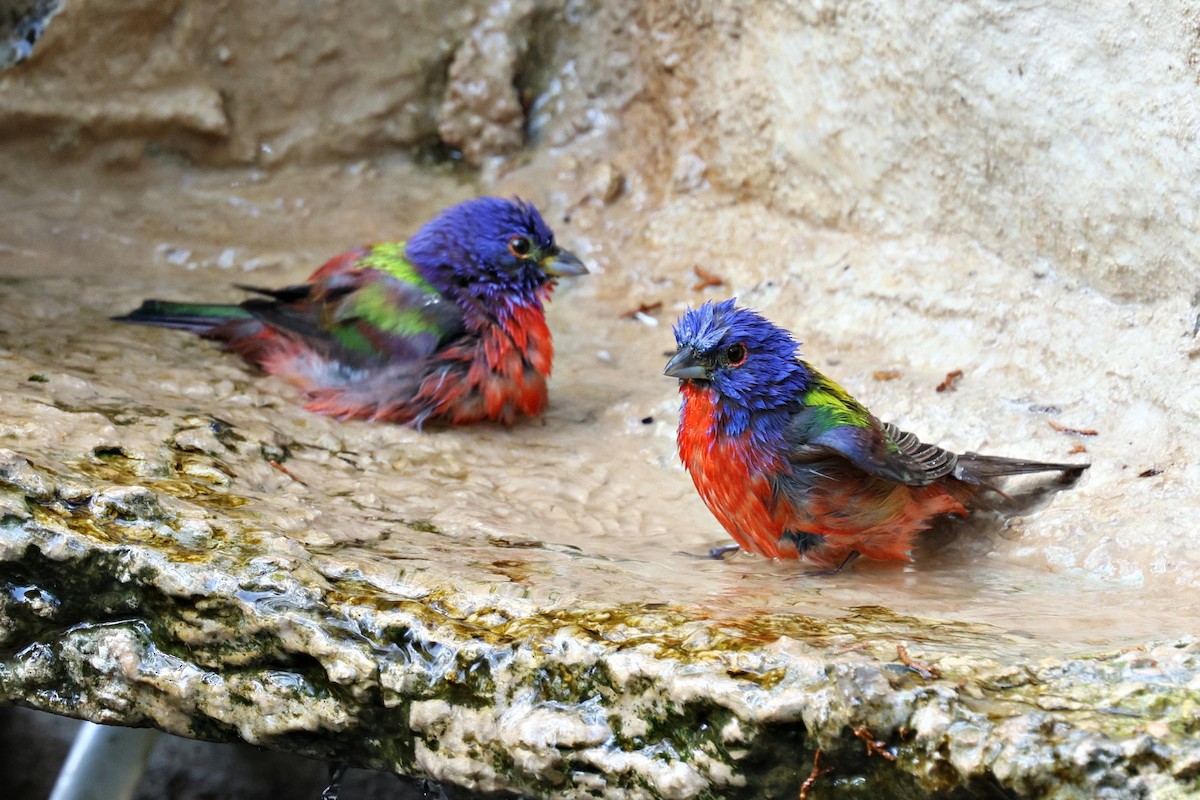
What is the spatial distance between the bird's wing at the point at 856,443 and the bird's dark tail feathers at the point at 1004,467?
5 cm

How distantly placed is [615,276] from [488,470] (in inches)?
79.4

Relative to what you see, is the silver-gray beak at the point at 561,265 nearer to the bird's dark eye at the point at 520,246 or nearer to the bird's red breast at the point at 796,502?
the bird's dark eye at the point at 520,246

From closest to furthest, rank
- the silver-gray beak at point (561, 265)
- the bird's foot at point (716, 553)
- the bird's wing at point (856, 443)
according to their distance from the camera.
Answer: the bird's wing at point (856, 443)
the bird's foot at point (716, 553)
the silver-gray beak at point (561, 265)

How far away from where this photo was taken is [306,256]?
6.61m

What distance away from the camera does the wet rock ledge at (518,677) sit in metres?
2.53

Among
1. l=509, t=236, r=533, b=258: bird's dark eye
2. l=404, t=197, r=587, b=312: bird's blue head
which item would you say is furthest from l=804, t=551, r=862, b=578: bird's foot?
l=509, t=236, r=533, b=258: bird's dark eye

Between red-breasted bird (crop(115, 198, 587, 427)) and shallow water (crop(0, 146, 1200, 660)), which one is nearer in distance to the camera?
shallow water (crop(0, 146, 1200, 660))

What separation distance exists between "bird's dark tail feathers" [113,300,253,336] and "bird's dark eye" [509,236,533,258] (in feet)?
3.72

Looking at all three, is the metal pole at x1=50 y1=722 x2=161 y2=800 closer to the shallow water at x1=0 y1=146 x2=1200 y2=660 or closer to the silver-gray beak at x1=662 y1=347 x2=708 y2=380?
the shallow water at x1=0 y1=146 x2=1200 y2=660

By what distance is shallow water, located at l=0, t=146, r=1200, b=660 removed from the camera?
11.3 feet

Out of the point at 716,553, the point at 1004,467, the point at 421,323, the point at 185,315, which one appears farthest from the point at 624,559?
the point at 185,315

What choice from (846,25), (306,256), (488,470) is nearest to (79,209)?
(306,256)

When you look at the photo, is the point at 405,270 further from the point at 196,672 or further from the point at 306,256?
the point at 196,672

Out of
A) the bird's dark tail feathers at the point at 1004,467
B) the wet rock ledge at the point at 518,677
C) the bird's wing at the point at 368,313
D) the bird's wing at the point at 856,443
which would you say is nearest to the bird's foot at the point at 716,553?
the bird's wing at the point at 856,443
